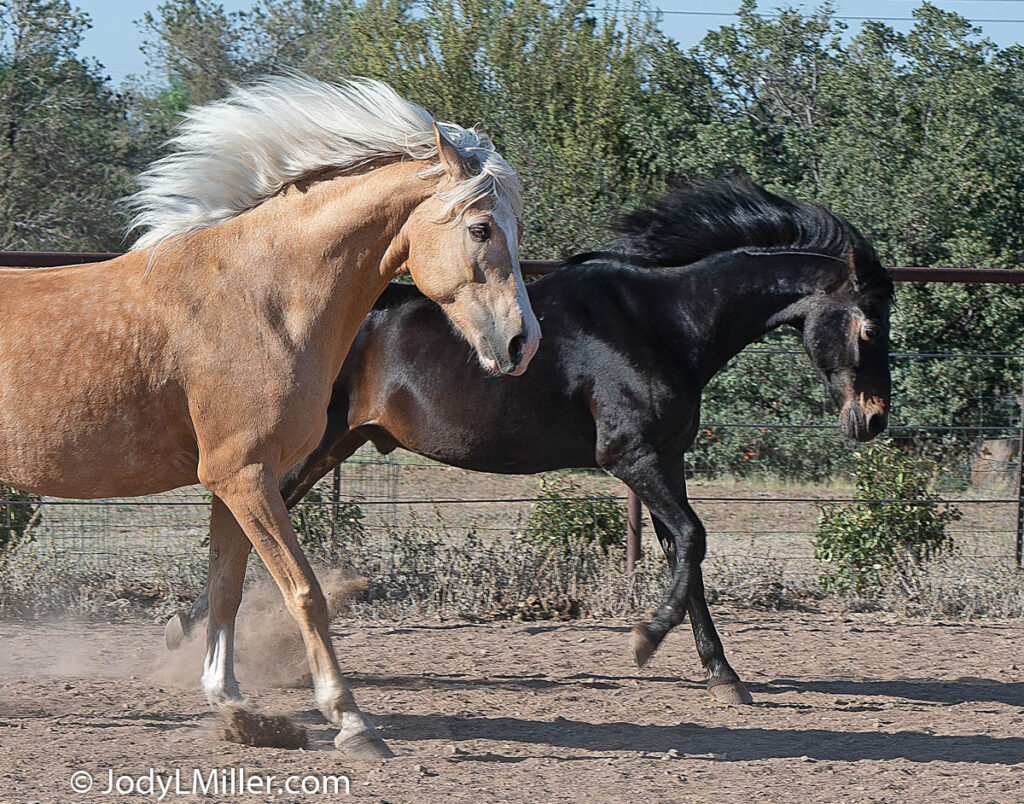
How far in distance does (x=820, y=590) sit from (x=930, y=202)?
790 centimetres

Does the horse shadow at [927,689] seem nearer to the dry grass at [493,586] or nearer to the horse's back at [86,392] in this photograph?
the dry grass at [493,586]

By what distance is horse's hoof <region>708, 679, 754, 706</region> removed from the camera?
4.39 meters

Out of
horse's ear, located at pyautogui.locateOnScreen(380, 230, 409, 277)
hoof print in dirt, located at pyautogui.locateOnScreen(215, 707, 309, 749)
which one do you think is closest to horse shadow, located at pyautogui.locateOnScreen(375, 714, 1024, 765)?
hoof print in dirt, located at pyautogui.locateOnScreen(215, 707, 309, 749)

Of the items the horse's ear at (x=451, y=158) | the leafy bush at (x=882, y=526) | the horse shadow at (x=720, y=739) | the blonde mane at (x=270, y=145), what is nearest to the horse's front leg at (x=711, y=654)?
the horse shadow at (x=720, y=739)

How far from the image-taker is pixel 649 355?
4.56 metres

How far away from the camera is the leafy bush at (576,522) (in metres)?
6.29

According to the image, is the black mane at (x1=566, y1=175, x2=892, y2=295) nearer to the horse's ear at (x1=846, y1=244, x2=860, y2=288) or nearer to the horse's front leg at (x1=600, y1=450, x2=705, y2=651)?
the horse's ear at (x1=846, y1=244, x2=860, y2=288)

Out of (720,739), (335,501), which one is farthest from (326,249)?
(335,501)

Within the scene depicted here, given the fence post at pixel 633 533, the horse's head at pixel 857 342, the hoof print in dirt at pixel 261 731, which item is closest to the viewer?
the hoof print in dirt at pixel 261 731

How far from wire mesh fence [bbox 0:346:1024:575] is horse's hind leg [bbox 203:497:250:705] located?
4.76 metres

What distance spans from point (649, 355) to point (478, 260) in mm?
1488

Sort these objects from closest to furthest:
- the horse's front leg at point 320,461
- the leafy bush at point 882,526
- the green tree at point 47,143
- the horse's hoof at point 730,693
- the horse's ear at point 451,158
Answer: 1. the horse's ear at point 451,158
2. the horse's hoof at point 730,693
3. the horse's front leg at point 320,461
4. the leafy bush at point 882,526
5. the green tree at point 47,143

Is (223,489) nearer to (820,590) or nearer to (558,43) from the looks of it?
(820,590)

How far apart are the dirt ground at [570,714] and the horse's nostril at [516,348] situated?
49.3 inches
